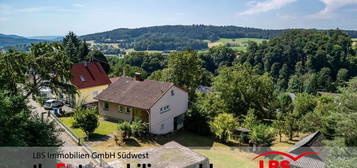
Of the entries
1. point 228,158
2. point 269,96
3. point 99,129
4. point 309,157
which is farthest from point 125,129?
point 269,96

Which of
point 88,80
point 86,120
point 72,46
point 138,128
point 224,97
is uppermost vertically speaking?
point 72,46

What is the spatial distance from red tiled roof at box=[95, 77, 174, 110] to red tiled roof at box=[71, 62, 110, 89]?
18.9ft

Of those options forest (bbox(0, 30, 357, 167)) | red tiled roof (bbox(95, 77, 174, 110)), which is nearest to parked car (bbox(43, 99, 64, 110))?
red tiled roof (bbox(95, 77, 174, 110))

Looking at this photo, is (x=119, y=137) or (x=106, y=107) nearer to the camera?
(x=119, y=137)

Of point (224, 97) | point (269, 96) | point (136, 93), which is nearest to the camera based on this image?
point (136, 93)

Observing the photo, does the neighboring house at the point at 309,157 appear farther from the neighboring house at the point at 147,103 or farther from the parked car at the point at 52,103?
the parked car at the point at 52,103

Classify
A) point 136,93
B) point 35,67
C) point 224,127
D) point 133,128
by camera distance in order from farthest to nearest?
point 136,93
point 224,127
point 133,128
point 35,67

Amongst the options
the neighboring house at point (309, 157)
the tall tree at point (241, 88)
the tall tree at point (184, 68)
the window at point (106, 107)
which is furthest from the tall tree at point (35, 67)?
the tall tree at point (241, 88)

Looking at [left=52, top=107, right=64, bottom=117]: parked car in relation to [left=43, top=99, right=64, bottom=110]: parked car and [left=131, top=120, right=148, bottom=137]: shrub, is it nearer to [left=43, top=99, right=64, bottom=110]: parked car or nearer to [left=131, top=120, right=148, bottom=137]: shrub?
[left=43, top=99, right=64, bottom=110]: parked car

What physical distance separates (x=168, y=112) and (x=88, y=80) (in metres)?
12.3

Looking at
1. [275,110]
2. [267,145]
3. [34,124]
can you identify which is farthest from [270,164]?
[275,110]

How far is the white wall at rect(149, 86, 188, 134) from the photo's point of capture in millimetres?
24656

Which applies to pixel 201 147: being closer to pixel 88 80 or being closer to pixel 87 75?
pixel 88 80

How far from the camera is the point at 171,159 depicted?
1542cm
